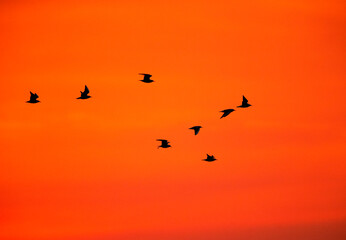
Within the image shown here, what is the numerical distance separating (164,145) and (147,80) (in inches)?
364

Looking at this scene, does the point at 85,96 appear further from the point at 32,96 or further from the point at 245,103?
the point at 245,103

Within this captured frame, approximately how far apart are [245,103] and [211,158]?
35.7 feet

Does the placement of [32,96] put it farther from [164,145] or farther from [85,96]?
[164,145]

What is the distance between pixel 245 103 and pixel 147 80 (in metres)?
12.2

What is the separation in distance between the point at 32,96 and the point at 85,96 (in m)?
6.71

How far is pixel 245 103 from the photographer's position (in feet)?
473

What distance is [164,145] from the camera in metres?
148

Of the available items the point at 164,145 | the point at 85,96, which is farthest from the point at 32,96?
the point at 164,145

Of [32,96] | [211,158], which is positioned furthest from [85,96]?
[211,158]

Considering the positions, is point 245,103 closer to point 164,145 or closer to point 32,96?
point 164,145

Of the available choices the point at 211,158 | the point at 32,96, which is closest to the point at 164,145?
the point at 211,158

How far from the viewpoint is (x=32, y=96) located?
146 meters

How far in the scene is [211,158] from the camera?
497ft

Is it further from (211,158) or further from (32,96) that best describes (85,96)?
(211,158)
